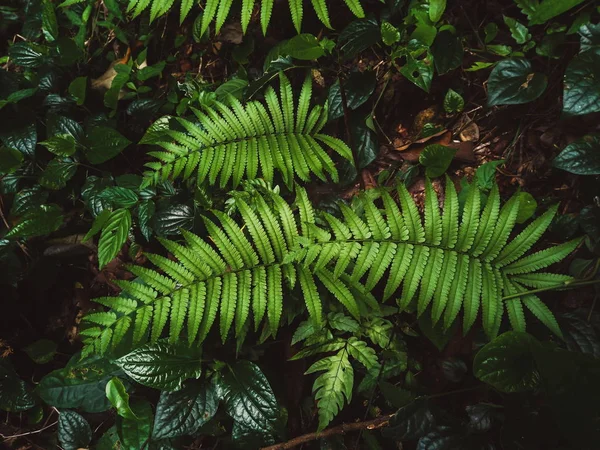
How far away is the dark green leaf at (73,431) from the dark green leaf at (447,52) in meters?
3.38

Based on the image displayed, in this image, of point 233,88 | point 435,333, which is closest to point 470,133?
point 435,333

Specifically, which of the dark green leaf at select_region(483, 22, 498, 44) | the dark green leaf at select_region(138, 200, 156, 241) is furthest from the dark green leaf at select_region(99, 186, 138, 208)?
the dark green leaf at select_region(483, 22, 498, 44)

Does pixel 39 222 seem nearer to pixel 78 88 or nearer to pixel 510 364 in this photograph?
pixel 78 88

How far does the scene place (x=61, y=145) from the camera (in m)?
3.47

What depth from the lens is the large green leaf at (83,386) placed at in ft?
9.96

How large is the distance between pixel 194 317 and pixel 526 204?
71.4 inches

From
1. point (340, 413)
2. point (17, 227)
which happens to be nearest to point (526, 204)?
point (340, 413)

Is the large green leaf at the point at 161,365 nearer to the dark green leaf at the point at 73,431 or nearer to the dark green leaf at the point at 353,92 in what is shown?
the dark green leaf at the point at 73,431

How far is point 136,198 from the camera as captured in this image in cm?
312

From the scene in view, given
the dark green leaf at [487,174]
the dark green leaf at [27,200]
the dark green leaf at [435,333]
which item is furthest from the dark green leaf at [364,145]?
the dark green leaf at [27,200]

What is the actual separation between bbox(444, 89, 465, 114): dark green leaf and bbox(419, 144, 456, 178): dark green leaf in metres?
0.34

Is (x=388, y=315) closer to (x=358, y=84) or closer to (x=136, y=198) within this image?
(x=358, y=84)

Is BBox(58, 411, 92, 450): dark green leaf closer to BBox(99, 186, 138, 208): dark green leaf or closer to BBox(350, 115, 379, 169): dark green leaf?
BBox(99, 186, 138, 208): dark green leaf

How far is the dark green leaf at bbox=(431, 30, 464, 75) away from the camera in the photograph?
2.75m
